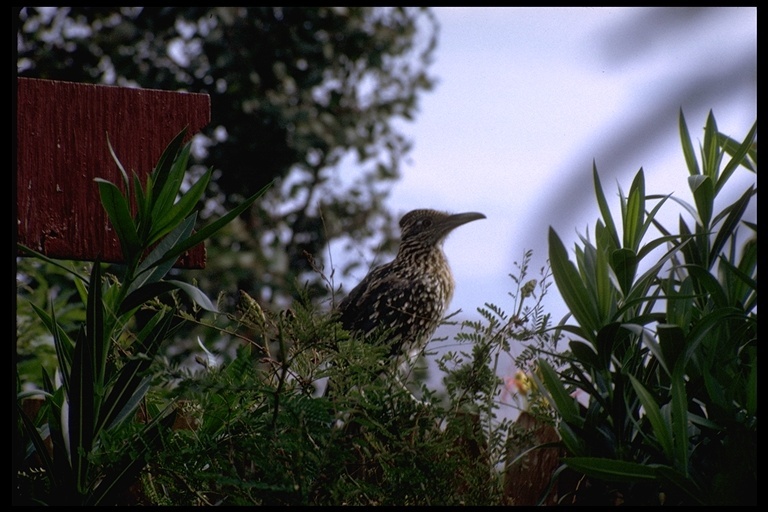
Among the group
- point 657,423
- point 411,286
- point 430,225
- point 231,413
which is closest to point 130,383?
point 231,413

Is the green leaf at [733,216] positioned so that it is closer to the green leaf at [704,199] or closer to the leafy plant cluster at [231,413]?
the green leaf at [704,199]

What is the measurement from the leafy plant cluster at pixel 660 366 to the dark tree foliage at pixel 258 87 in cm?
376

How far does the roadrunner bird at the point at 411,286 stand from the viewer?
4070 mm

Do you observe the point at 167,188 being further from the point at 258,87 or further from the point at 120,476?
the point at 258,87

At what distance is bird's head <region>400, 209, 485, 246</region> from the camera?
4.86 m

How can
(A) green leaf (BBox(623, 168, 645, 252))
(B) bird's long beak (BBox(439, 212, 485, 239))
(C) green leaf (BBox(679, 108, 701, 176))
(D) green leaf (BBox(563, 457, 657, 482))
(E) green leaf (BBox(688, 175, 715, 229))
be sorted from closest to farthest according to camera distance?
(D) green leaf (BBox(563, 457, 657, 482)) → (A) green leaf (BBox(623, 168, 645, 252)) → (E) green leaf (BBox(688, 175, 715, 229)) → (C) green leaf (BBox(679, 108, 701, 176)) → (B) bird's long beak (BBox(439, 212, 485, 239))

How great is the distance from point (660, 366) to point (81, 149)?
1.38 m

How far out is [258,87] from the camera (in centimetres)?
612

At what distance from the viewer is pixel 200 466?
6.16ft

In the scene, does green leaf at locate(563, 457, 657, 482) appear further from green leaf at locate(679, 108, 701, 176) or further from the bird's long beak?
the bird's long beak

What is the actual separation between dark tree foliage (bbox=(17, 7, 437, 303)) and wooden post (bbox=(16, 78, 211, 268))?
3566mm

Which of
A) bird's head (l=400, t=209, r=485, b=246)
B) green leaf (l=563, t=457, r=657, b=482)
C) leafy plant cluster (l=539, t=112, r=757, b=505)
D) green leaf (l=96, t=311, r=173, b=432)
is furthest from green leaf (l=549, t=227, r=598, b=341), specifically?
bird's head (l=400, t=209, r=485, b=246)

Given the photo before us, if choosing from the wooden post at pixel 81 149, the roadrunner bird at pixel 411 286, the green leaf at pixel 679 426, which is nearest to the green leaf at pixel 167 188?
the wooden post at pixel 81 149

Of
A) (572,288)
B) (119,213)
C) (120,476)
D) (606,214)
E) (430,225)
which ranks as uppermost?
(430,225)
